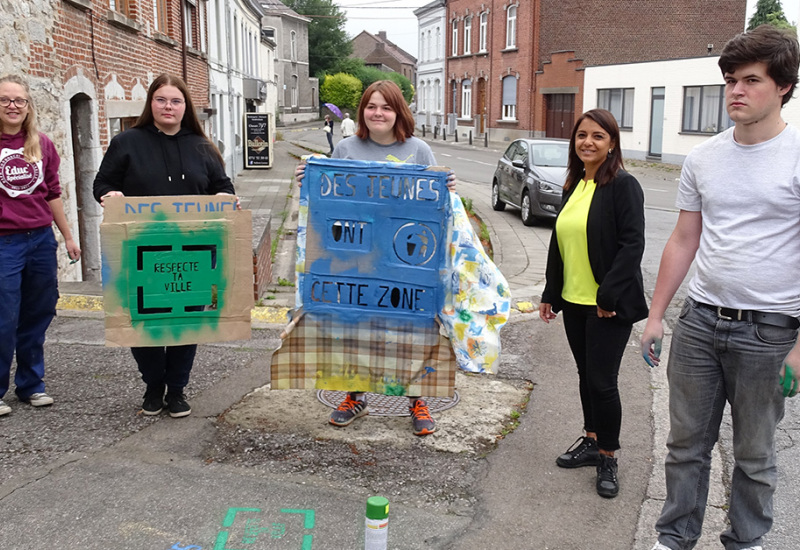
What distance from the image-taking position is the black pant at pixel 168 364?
4555 mm

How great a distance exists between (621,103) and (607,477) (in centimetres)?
3146

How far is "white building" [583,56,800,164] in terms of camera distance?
27109mm

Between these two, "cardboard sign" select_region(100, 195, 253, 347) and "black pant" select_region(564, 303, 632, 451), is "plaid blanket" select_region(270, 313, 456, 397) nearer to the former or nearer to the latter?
"cardboard sign" select_region(100, 195, 253, 347)

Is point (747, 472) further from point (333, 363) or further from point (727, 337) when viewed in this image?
point (333, 363)

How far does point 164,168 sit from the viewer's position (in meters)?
4.46

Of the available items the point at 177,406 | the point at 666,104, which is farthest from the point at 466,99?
the point at 177,406

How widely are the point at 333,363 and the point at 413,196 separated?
1031 mm

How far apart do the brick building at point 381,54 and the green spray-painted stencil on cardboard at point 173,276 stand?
93.9m

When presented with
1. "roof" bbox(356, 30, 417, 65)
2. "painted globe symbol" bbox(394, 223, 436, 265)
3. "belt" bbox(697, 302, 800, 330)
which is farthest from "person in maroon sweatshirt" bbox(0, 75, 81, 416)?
"roof" bbox(356, 30, 417, 65)

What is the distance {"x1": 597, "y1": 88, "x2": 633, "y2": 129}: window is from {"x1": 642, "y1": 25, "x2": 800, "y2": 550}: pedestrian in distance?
101ft

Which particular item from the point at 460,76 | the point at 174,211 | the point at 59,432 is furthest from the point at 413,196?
the point at 460,76

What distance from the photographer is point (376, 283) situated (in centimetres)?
420

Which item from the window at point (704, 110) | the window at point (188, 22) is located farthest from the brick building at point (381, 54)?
the window at point (188, 22)

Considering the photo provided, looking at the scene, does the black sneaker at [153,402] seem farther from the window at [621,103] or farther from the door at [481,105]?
the door at [481,105]
